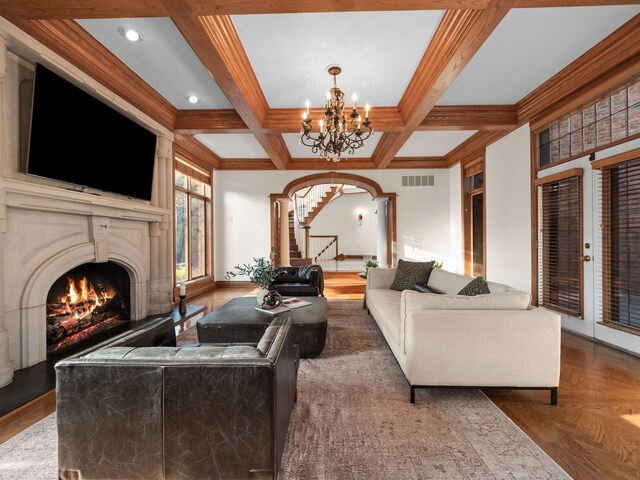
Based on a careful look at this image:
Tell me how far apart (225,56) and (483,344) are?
3.36 metres

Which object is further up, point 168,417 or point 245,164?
point 245,164

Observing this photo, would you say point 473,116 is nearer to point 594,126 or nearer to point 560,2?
point 594,126

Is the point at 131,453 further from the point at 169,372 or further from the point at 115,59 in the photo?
the point at 115,59

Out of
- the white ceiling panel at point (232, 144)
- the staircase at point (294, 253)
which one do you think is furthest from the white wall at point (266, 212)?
the staircase at point (294, 253)

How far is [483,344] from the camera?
85.4 inches

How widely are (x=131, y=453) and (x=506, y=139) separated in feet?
20.1

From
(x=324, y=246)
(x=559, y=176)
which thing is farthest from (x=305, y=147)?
(x=324, y=246)

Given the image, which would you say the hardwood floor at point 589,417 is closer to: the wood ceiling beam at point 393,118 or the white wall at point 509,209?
the white wall at point 509,209

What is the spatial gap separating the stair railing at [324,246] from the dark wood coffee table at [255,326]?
10134 millimetres

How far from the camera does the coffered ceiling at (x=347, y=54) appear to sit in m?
2.42

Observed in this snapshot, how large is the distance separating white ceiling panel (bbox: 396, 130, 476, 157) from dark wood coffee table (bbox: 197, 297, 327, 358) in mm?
4288

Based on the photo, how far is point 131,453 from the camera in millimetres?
1307

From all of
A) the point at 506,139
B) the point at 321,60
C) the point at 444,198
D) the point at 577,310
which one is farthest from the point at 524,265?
the point at 321,60

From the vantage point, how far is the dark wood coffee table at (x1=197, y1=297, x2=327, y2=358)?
9.39 feet
